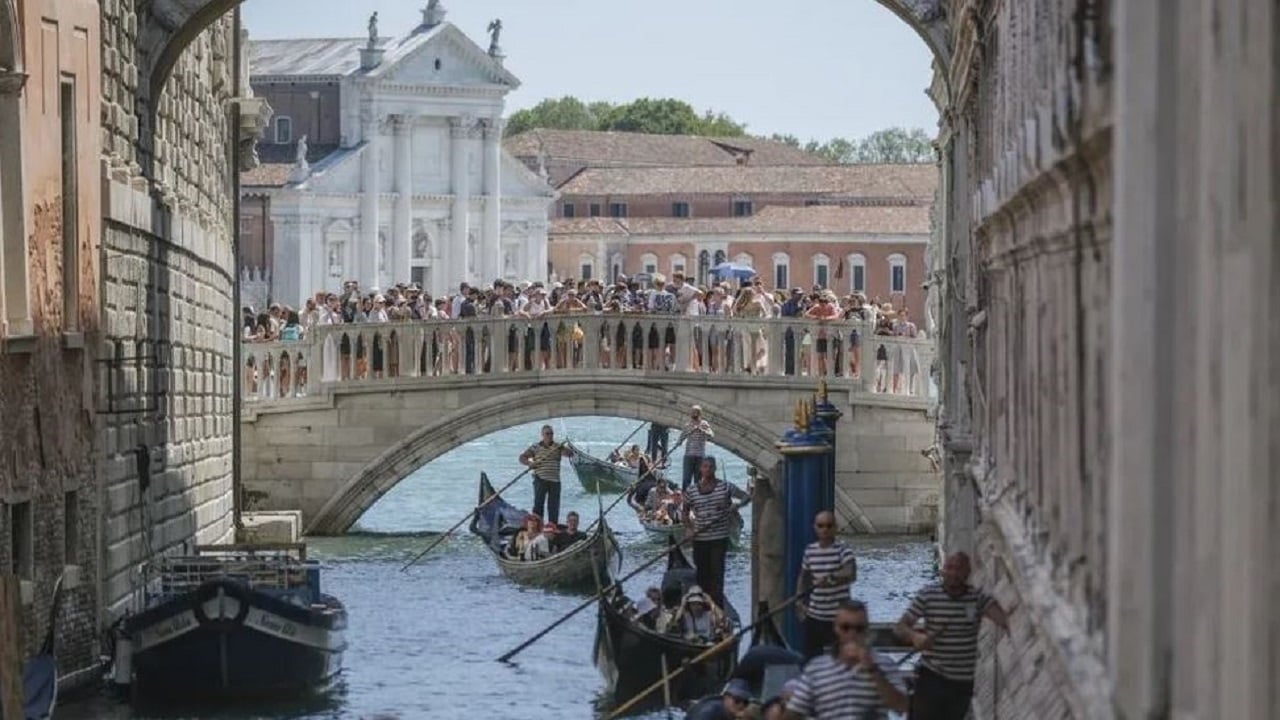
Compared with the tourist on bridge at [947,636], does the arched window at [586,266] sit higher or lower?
higher

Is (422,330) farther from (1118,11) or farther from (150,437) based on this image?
(1118,11)

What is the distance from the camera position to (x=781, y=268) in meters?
63.1

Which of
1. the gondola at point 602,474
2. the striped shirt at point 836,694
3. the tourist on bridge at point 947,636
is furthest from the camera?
the gondola at point 602,474

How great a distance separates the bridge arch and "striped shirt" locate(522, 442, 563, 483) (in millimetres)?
491

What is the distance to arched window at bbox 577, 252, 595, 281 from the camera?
222ft

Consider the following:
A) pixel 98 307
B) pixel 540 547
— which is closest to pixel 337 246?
pixel 540 547

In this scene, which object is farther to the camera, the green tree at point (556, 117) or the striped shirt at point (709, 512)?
the green tree at point (556, 117)

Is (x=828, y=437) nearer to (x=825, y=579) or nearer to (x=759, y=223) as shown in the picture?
(x=825, y=579)

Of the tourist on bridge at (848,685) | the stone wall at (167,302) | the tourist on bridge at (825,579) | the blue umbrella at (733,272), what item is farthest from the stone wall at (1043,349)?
the blue umbrella at (733,272)

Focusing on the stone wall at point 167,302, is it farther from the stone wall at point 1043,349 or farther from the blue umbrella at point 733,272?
the blue umbrella at point 733,272

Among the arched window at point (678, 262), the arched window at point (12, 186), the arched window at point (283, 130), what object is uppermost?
the arched window at point (283, 130)

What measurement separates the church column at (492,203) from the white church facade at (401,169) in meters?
0.02

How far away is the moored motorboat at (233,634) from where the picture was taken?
47.6ft

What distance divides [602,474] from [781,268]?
32902 mm
